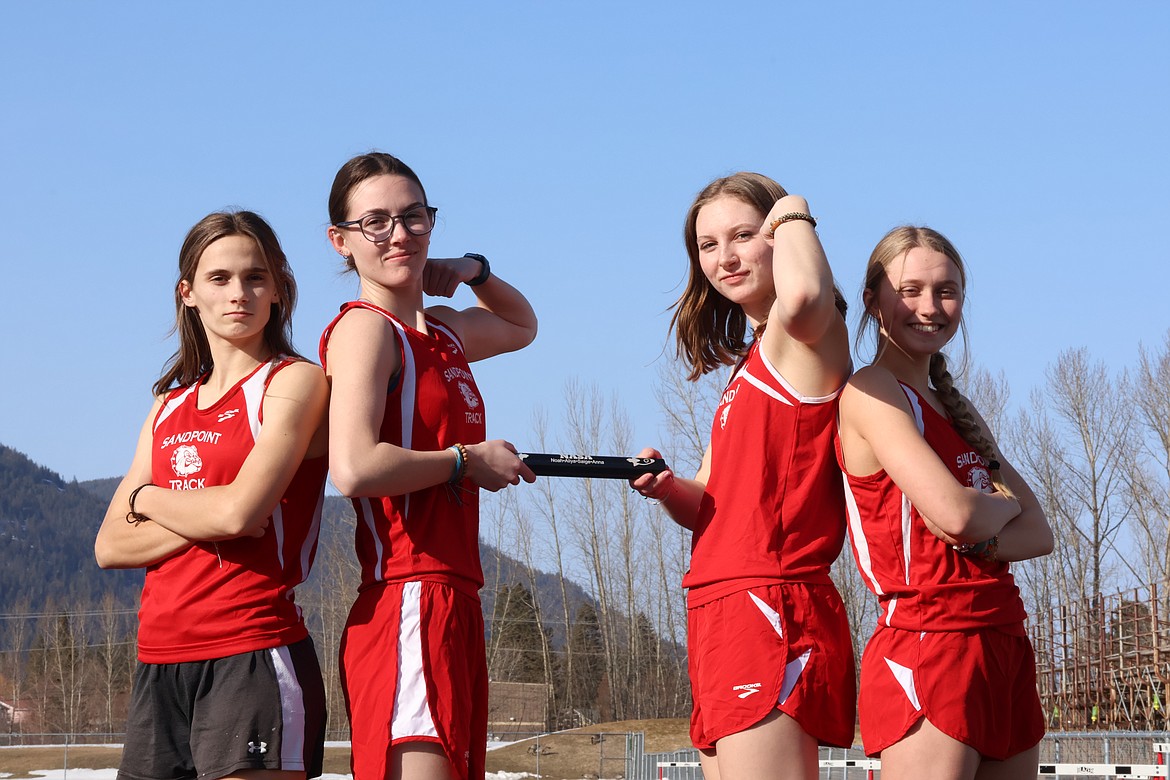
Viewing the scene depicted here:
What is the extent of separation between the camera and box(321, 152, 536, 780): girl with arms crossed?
338cm

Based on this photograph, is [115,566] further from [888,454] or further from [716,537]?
[888,454]

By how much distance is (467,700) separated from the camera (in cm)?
349

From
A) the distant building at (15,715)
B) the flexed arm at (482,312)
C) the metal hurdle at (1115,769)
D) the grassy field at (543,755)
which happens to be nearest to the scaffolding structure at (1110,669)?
the grassy field at (543,755)

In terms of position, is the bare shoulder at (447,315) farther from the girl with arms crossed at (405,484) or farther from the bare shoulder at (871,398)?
the bare shoulder at (871,398)

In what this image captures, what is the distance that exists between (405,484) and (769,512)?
1006 mm

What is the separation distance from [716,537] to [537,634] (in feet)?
199

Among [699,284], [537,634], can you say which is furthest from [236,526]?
[537,634]

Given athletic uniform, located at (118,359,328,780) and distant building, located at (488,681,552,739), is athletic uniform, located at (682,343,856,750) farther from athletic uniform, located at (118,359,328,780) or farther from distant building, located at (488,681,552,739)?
distant building, located at (488,681,552,739)

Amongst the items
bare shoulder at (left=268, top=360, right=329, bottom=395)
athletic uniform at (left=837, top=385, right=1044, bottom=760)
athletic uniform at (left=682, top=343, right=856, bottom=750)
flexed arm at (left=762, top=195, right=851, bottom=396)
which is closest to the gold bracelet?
flexed arm at (left=762, top=195, right=851, bottom=396)

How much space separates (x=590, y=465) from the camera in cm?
361

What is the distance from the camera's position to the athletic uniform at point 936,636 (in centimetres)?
335

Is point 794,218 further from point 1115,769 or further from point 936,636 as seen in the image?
point 1115,769

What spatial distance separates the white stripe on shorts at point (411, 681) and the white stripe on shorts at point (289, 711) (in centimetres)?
33

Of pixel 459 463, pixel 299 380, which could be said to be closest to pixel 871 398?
pixel 459 463
